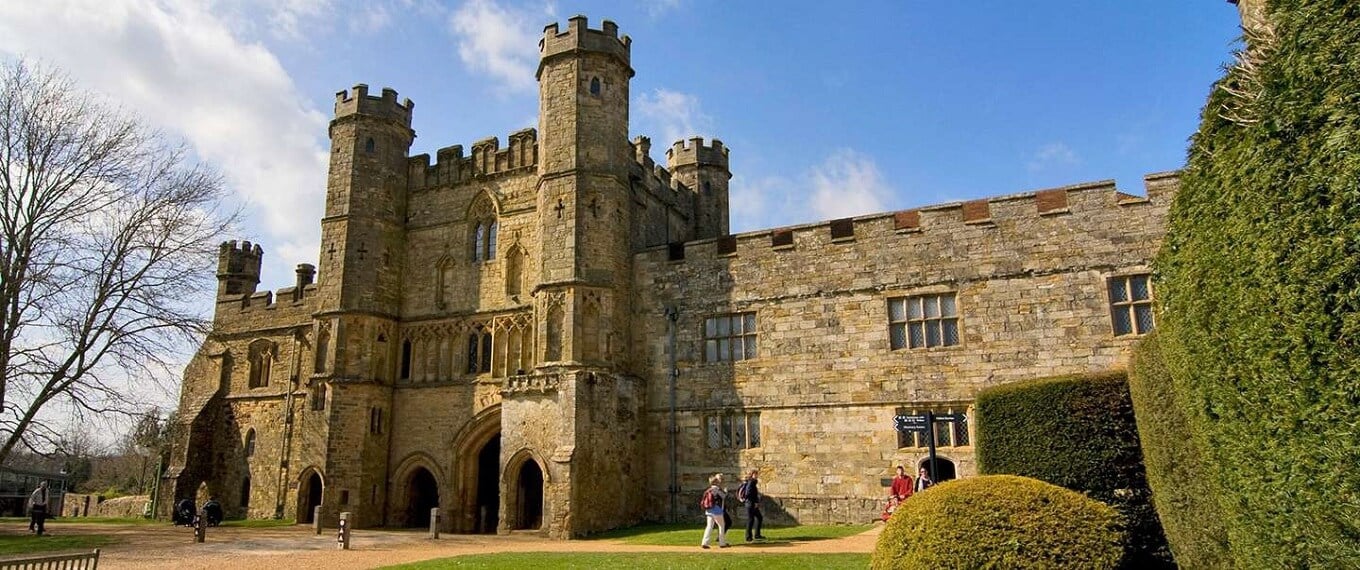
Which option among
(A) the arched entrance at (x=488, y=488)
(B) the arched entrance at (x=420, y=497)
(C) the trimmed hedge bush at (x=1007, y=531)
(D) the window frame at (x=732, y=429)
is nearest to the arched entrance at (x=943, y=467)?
(D) the window frame at (x=732, y=429)

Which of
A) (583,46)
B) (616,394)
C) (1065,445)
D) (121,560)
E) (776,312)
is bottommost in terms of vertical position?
(121,560)

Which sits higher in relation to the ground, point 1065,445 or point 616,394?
point 616,394

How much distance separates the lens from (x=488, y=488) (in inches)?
958

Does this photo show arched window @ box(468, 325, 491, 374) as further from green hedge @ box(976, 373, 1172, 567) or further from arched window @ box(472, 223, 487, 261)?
green hedge @ box(976, 373, 1172, 567)

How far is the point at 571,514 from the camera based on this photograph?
18.5m

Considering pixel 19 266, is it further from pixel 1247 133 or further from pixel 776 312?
pixel 1247 133

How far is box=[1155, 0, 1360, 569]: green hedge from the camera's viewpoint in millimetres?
4586

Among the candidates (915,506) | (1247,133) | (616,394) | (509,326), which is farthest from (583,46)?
(1247,133)

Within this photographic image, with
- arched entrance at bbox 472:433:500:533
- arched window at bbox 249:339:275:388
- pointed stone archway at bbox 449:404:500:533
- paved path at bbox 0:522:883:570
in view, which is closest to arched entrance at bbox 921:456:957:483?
paved path at bbox 0:522:883:570

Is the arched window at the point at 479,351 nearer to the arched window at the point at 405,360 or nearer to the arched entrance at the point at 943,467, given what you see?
the arched window at the point at 405,360

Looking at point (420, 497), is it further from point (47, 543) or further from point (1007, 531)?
point (1007, 531)

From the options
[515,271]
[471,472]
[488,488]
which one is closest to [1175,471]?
[515,271]

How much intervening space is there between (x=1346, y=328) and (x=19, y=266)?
24.5 metres

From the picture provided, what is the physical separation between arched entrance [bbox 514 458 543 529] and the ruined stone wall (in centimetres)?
332
